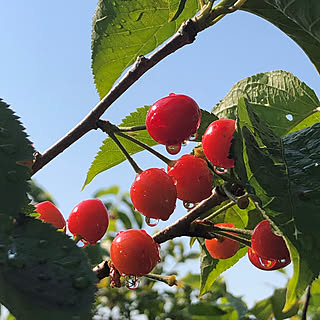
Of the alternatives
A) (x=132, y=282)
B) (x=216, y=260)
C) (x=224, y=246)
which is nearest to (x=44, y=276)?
(x=132, y=282)

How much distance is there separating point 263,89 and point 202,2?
0.28 metres

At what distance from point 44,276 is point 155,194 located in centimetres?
36

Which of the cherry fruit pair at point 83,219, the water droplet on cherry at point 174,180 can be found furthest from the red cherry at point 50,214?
the water droplet on cherry at point 174,180

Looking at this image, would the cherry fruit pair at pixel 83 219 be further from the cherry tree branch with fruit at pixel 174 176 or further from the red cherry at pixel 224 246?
the red cherry at pixel 224 246

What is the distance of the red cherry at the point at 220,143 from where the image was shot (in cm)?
84

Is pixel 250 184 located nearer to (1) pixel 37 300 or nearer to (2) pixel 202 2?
(1) pixel 37 300

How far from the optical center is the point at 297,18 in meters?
0.88

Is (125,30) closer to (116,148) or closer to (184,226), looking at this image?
(116,148)

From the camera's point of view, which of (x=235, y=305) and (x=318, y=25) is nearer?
(x=318, y=25)

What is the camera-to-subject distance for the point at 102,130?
899mm

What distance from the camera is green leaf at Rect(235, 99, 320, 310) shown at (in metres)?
0.60

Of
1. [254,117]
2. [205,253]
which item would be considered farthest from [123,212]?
[254,117]

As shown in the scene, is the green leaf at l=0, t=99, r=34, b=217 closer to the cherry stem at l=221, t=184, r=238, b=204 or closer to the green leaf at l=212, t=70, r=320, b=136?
the cherry stem at l=221, t=184, r=238, b=204

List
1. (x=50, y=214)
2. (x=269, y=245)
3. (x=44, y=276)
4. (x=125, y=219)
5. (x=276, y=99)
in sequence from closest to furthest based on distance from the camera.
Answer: (x=44, y=276) < (x=269, y=245) < (x=50, y=214) < (x=276, y=99) < (x=125, y=219)
